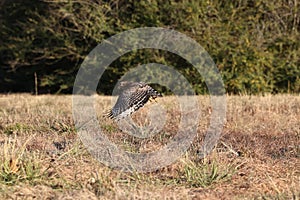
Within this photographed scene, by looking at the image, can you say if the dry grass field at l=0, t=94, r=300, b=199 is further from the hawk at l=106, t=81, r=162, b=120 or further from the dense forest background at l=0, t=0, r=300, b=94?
the dense forest background at l=0, t=0, r=300, b=94

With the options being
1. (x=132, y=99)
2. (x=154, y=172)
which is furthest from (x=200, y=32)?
(x=154, y=172)

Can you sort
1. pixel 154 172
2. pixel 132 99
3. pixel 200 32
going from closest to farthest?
1. pixel 154 172
2. pixel 132 99
3. pixel 200 32

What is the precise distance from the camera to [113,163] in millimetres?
5844

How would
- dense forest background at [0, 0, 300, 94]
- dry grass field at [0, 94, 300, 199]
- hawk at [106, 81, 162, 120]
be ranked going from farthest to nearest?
dense forest background at [0, 0, 300, 94] → hawk at [106, 81, 162, 120] → dry grass field at [0, 94, 300, 199]

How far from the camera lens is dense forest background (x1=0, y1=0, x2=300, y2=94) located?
55.4ft

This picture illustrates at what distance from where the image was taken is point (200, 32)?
55.3ft

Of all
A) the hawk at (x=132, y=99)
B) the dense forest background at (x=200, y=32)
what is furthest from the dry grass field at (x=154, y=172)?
Result: the dense forest background at (x=200, y=32)

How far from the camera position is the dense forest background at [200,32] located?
55.4 feet

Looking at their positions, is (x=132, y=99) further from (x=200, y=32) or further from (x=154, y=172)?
(x=200, y=32)

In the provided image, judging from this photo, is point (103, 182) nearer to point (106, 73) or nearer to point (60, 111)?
point (60, 111)

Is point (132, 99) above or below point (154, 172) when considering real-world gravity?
above

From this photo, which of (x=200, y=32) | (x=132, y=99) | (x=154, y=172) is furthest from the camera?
(x=200, y=32)

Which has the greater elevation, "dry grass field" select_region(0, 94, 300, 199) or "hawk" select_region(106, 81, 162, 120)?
"hawk" select_region(106, 81, 162, 120)

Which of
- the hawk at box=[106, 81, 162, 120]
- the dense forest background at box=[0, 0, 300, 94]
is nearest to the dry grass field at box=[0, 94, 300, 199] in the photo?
the hawk at box=[106, 81, 162, 120]
